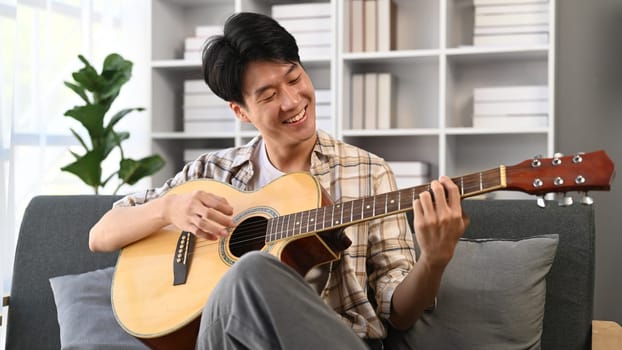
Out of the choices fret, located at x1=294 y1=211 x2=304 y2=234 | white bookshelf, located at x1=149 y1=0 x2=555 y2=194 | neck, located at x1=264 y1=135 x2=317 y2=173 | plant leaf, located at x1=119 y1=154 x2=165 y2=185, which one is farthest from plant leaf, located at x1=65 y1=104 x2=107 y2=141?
fret, located at x1=294 y1=211 x2=304 y2=234

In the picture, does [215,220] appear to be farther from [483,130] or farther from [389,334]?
[483,130]

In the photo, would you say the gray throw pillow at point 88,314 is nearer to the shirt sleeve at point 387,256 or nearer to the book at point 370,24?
the shirt sleeve at point 387,256

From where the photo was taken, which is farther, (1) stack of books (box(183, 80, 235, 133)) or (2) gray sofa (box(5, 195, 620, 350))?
(1) stack of books (box(183, 80, 235, 133))

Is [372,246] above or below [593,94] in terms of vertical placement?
Answer: below

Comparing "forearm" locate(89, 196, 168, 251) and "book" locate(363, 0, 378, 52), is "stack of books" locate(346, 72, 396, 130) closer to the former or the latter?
"book" locate(363, 0, 378, 52)

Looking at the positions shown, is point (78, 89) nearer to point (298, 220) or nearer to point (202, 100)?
point (202, 100)

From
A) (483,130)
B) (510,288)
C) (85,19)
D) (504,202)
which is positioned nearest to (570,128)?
(483,130)

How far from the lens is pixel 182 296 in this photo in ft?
5.27

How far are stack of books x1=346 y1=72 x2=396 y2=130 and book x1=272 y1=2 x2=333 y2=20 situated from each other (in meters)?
0.30

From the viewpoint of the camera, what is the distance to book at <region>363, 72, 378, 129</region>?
3215 millimetres

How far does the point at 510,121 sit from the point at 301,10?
972mm

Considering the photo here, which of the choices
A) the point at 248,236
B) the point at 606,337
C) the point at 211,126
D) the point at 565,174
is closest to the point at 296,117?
the point at 248,236

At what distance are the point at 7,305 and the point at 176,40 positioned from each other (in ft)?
5.96

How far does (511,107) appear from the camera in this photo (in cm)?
303
